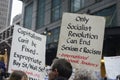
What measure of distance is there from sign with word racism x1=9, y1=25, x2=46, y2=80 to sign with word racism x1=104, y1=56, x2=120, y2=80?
1.35 meters

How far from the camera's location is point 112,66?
26.1 feet

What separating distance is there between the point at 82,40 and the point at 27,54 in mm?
1108

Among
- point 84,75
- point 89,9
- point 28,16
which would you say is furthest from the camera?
point 28,16

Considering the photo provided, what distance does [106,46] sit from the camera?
23125 mm

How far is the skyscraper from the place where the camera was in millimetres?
170500

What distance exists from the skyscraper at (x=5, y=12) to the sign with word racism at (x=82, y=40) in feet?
531

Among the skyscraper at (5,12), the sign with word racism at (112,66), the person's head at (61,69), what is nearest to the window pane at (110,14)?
the sign with word racism at (112,66)

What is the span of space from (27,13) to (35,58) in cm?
3081

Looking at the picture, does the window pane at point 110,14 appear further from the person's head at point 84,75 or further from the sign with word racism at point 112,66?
the person's head at point 84,75

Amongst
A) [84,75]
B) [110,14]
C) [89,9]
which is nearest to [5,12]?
[89,9]

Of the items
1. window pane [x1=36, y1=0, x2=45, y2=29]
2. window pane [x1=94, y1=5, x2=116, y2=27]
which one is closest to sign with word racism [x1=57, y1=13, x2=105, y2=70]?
window pane [x1=94, y1=5, x2=116, y2=27]

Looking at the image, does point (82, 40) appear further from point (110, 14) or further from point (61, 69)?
point (110, 14)

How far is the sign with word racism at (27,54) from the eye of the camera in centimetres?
742

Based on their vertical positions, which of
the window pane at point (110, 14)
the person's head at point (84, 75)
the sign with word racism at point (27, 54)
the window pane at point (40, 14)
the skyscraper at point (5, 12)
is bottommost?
the person's head at point (84, 75)
